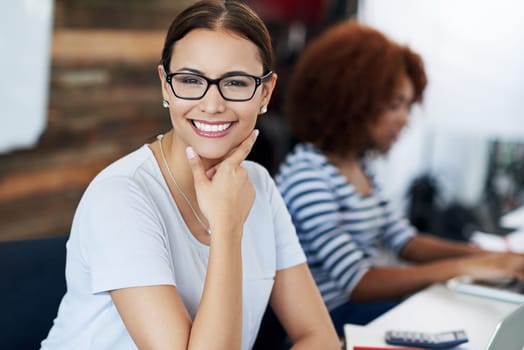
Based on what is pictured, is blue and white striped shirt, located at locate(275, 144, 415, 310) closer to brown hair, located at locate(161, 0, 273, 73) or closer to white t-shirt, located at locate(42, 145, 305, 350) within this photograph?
white t-shirt, located at locate(42, 145, 305, 350)

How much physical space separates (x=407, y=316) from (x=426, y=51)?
247 centimetres

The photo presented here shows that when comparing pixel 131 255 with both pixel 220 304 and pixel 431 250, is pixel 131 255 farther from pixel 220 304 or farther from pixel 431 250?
pixel 431 250

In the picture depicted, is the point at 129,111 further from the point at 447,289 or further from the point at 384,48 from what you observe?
the point at 447,289

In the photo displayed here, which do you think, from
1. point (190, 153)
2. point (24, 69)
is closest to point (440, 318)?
point (190, 153)

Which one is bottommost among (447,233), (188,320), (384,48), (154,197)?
(447,233)

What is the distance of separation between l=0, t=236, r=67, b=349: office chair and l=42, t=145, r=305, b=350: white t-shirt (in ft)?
0.20

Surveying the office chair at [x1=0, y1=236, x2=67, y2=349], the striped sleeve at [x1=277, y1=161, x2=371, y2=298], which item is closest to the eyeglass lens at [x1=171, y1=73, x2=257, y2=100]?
the office chair at [x1=0, y1=236, x2=67, y2=349]

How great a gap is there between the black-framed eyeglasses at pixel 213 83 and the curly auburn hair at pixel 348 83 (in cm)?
90

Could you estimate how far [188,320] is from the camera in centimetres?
112

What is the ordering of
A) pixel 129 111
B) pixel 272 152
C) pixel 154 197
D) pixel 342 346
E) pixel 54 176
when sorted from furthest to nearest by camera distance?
pixel 272 152
pixel 129 111
pixel 54 176
pixel 342 346
pixel 154 197

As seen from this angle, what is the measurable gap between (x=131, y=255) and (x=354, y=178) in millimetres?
1145

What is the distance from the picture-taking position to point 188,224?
130 centimetres

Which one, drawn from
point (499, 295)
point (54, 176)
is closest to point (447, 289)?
point (499, 295)

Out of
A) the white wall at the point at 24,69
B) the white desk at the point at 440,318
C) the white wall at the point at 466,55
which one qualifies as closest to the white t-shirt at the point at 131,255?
the white desk at the point at 440,318
